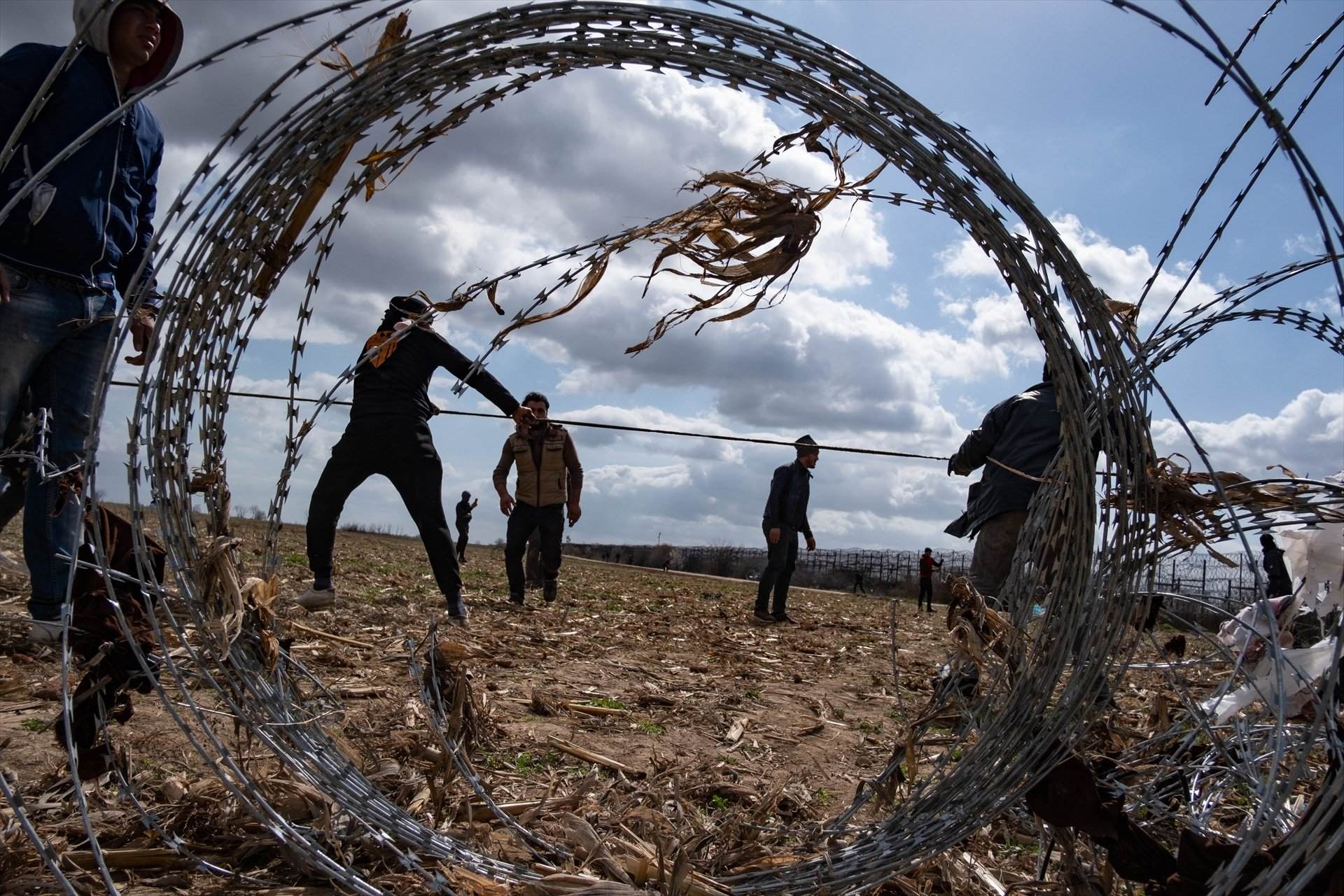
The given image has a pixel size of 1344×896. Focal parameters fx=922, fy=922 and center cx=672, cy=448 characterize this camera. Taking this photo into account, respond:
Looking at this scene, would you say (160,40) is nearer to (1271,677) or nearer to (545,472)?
(1271,677)

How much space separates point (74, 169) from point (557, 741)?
2933mm

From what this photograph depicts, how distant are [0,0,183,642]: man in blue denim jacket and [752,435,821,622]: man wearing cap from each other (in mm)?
7890

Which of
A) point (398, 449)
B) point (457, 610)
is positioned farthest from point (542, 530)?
point (398, 449)

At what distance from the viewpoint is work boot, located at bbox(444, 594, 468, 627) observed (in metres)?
6.76

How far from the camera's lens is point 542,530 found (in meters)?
9.45

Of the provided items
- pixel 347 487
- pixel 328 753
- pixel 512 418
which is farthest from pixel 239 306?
pixel 347 487

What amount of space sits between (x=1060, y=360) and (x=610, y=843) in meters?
1.83

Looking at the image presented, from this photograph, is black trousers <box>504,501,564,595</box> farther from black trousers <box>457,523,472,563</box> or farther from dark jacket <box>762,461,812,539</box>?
black trousers <box>457,523,472,563</box>

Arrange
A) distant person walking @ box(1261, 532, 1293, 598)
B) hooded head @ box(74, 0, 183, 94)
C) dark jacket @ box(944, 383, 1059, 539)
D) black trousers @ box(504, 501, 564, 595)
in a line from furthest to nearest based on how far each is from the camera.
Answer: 1. black trousers @ box(504, 501, 564, 595)
2. distant person walking @ box(1261, 532, 1293, 598)
3. dark jacket @ box(944, 383, 1059, 539)
4. hooded head @ box(74, 0, 183, 94)

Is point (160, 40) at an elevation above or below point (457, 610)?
above

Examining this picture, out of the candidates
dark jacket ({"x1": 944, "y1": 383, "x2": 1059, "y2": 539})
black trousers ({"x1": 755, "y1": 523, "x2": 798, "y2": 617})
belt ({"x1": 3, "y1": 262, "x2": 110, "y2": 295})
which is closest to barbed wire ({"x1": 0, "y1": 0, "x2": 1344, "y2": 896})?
belt ({"x1": 3, "y1": 262, "x2": 110, "y2": 295})

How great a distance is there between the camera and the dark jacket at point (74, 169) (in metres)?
3.32

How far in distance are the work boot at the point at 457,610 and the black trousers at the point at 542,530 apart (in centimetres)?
223

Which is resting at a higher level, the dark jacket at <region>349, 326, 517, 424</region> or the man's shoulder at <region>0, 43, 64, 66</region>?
the man's shoulder at <region>0, 43, 64, 66</region>
